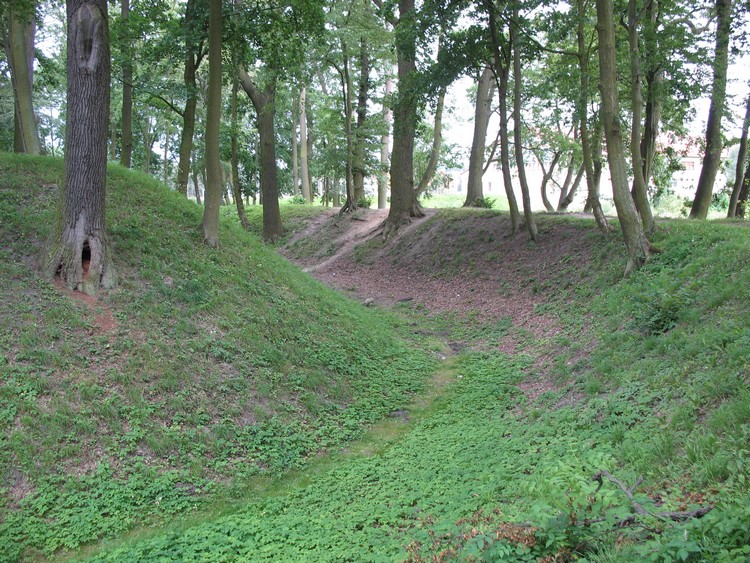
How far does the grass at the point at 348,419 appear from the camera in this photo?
3.78 m

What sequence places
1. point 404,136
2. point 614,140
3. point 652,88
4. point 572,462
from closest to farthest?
point 572,462 → point 614,140 → point 652,88 → point 404,136

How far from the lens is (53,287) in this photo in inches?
297

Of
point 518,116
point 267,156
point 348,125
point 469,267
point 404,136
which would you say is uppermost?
point 348,125

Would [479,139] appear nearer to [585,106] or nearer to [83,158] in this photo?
[585,106]

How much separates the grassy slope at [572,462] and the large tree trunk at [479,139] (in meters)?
12.0

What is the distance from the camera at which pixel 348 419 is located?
7.57 meters

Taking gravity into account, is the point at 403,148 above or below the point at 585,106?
above

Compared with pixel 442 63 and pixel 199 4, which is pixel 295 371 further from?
pixel 442 63

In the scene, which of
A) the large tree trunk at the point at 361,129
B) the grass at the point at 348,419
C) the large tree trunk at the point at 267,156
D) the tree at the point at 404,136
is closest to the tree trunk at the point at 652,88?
the grass at the point at 348,419

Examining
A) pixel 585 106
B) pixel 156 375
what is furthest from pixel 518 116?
pixel 156 375

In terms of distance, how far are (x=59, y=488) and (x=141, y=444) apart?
36.5 inches

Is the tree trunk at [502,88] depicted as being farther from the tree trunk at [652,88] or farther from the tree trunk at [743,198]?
the tree trunk at [743,198]

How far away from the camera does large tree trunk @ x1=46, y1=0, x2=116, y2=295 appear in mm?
7793

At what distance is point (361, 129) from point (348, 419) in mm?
18681
